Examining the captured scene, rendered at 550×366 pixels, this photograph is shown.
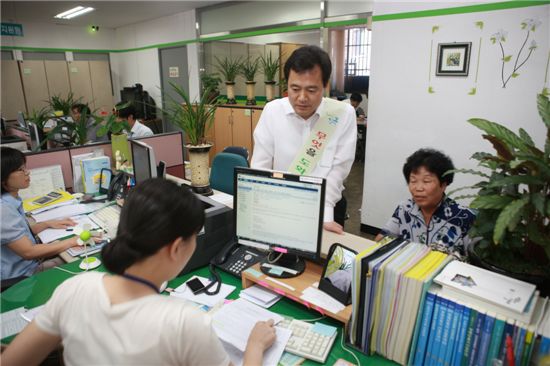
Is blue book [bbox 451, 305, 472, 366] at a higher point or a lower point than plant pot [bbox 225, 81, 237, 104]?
lower

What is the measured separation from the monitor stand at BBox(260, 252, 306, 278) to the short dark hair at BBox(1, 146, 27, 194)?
5.03 ft

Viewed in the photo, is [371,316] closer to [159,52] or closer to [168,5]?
[168,5]

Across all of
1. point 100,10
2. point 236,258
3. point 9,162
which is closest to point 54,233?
point 9,162

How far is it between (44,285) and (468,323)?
5.56ft

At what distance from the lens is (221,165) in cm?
305

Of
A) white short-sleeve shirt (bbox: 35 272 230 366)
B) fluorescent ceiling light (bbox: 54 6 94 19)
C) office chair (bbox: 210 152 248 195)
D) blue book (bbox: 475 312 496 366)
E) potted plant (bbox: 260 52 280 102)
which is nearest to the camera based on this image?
white short-sleeve shirt (bbox: 35 272 230 366)

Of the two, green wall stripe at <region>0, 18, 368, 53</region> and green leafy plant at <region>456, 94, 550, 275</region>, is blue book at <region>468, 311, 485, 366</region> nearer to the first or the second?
green leafy plant at <region>456, 94, 550, 275</region>

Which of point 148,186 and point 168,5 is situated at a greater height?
point 168,5

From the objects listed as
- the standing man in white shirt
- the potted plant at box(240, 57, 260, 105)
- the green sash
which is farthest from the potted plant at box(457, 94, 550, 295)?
the potted plant at box(240, 57, 260, 105)

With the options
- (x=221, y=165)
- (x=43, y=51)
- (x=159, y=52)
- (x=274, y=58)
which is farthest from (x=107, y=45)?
(x=221, y=165)

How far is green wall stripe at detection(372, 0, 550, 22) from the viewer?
8.80 ft

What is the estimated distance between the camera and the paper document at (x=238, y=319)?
122 centimetres

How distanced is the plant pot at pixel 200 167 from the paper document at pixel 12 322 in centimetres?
138

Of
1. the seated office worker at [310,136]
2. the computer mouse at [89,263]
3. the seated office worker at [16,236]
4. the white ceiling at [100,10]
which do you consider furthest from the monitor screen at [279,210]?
the white ceiling at [100,10]
